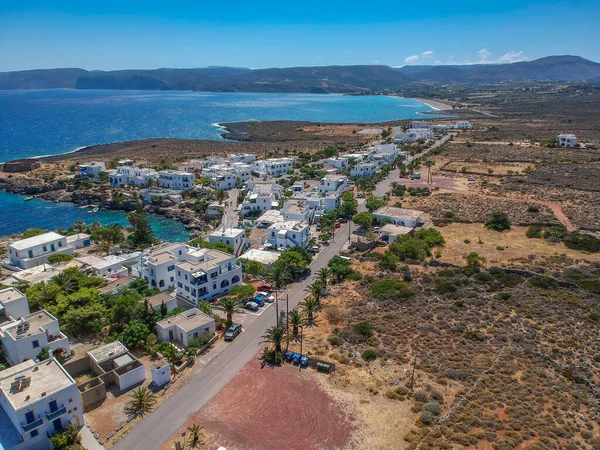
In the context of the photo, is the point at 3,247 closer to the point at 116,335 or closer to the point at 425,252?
the point at 116,335

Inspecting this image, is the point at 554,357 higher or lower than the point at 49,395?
lower

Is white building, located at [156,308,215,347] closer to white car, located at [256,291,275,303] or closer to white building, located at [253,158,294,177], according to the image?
white car, located at [256,291,275,303]

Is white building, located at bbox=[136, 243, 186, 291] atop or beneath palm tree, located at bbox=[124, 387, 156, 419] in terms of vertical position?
atop

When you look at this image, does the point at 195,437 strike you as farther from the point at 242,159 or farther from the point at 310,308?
the point at 242,159

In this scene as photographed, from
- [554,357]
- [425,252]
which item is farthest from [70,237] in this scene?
[554,357]

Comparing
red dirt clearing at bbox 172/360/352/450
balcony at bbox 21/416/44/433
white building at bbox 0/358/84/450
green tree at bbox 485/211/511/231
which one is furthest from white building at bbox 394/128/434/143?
balcony at bbox 21/416/44/433
